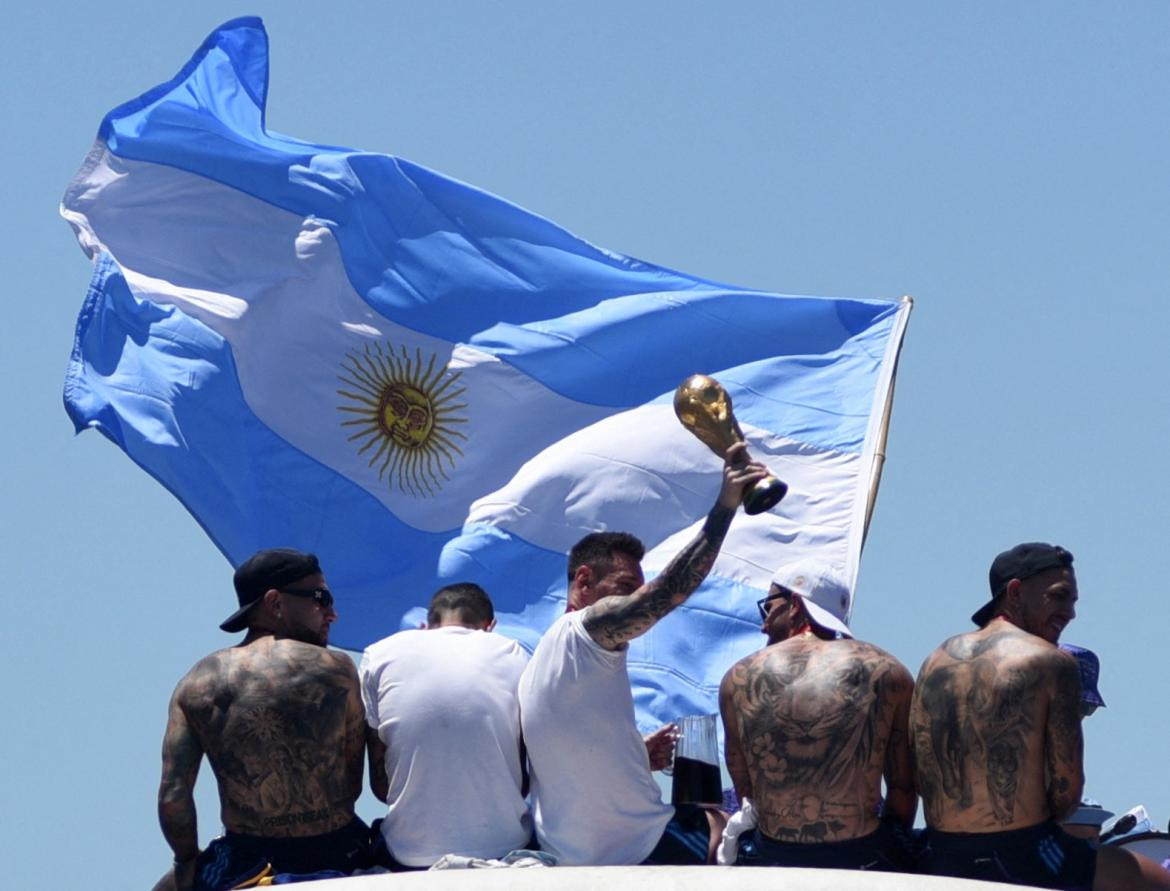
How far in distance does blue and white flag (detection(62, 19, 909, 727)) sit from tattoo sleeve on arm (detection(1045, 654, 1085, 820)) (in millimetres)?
4453

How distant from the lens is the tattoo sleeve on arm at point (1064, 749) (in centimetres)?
948

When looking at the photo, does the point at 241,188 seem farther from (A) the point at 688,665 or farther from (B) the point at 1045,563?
(B) the point at 1045,563

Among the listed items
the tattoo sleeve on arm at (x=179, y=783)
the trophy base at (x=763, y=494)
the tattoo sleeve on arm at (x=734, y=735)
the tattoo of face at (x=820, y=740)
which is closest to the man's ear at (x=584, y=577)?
the tattoo sleeve on arm at (x=734, y=735)

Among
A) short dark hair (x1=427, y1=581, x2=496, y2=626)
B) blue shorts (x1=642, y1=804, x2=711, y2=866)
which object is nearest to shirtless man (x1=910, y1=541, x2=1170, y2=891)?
blue shorts (x1=642, y1=804, x2=711, y2=866)

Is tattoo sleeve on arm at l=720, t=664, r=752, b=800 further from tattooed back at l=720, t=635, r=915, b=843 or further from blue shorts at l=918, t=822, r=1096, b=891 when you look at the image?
blue shorts at l=918, t=822, r=1096, b=891

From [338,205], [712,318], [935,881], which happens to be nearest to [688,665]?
[712,318]

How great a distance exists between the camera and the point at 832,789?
970 cm

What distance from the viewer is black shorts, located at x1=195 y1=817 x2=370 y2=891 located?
32.3ft

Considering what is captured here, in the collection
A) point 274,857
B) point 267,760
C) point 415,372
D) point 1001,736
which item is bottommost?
point 274,857

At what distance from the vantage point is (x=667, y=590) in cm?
935

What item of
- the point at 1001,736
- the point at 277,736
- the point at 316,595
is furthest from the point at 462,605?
the point at 1001,736

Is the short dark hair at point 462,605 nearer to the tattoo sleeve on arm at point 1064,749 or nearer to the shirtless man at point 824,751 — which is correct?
the shirtless man at point 824,751

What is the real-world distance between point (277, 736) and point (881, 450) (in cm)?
537

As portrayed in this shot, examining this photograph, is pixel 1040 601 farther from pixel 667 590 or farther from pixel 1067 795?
pixel 667 590
